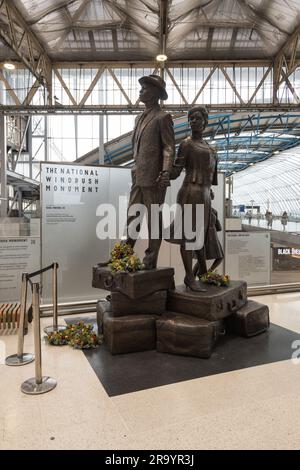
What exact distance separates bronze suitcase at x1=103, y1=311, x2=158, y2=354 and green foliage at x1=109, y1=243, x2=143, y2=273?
44cm

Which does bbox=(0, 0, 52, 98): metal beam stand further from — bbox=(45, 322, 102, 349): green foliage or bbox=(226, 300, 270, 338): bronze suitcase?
bbox=(226, 300, 270, 338): bronze suitcase

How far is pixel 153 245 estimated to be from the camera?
3.21 meters

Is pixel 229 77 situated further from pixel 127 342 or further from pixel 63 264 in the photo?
pixel 127 342

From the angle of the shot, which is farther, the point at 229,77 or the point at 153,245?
the point at 229,77

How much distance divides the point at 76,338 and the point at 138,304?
68 centimetres

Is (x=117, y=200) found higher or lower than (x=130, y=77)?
lower

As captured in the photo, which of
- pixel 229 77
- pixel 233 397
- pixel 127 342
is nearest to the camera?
pixel 233 397

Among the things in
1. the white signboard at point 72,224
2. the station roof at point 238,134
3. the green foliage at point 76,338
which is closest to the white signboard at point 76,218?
the white signboard at point 72,224

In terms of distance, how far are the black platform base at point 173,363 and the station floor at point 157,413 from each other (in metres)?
0.08

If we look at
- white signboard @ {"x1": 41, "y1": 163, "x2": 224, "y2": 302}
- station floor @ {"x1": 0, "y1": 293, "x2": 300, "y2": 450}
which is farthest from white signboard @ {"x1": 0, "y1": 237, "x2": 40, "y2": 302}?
station floor @ {"x1": 0, "y1": 293, "x2": 300, "y2": 450}

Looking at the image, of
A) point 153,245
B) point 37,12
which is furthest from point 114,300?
point 37,12

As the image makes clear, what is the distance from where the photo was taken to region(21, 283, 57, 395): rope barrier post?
2215 mm
